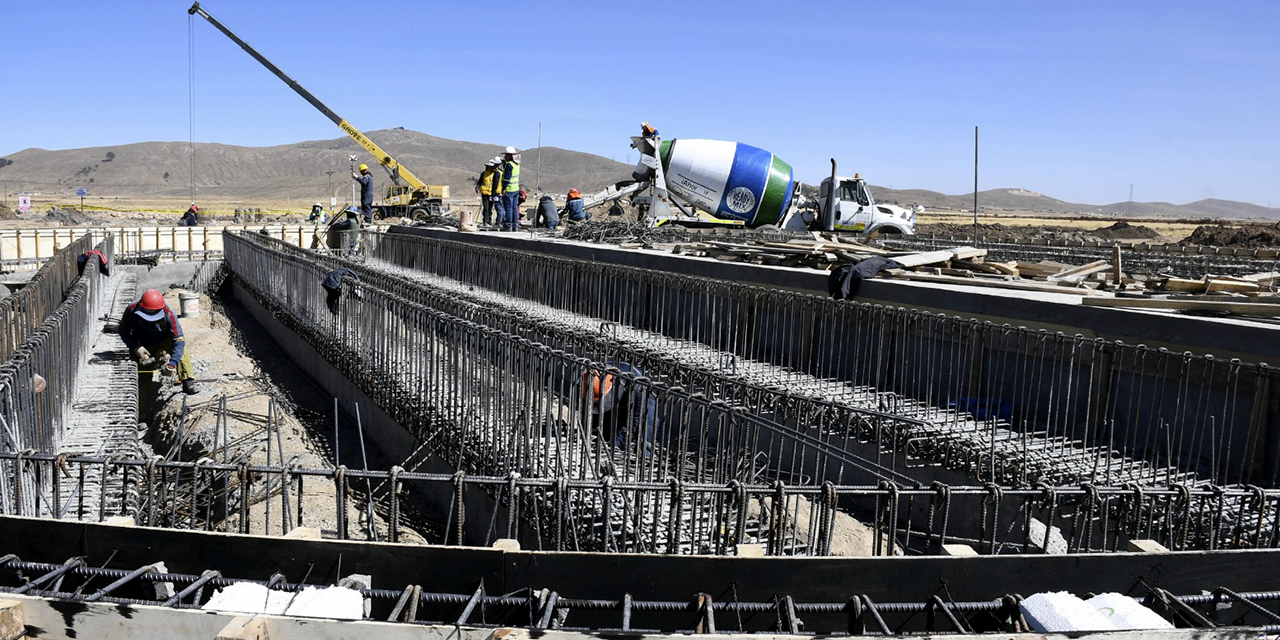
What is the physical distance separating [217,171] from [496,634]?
208 meters

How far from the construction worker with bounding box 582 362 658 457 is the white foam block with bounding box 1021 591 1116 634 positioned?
10.3 feet

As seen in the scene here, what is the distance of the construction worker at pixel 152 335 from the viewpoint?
11.5 metres

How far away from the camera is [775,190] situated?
2548 cm

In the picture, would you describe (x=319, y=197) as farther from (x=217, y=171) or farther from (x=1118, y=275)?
(x=1118, y=275)

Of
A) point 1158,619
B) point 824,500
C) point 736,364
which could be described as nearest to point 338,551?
point 824,500

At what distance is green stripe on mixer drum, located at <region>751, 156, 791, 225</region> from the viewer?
25344mm

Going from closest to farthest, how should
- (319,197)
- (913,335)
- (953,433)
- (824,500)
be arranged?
(824,500)
(953,433)
(913,335)
(319,197)

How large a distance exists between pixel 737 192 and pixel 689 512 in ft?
63.5

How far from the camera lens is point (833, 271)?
13000 millimetres

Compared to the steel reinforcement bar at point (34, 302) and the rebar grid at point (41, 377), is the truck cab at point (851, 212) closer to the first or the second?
the steel reinforcement bar at point (34, 302)

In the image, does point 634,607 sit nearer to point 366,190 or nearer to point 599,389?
point 599,389

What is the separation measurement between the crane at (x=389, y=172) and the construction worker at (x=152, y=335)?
25.6 m

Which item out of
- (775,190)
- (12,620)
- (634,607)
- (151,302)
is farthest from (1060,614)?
(775,190)

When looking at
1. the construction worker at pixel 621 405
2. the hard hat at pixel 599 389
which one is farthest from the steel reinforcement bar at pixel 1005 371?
the hard hat at pixel 599 389
